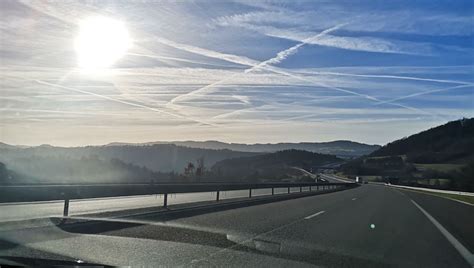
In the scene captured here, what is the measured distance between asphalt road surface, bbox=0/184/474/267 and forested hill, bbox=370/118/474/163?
142815 mm

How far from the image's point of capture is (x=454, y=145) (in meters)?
160

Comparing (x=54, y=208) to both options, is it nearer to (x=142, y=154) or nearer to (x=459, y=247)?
(x=459, y=247)

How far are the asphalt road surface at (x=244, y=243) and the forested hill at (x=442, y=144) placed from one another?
143 metres

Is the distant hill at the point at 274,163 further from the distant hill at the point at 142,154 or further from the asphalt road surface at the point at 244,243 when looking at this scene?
the asphalt road surface at the point at 244,243

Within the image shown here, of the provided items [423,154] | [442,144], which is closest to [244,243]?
[423,154]

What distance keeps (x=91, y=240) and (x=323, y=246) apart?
491 centimetres

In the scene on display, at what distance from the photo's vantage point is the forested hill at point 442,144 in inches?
6014

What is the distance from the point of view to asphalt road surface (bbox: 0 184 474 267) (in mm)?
8820

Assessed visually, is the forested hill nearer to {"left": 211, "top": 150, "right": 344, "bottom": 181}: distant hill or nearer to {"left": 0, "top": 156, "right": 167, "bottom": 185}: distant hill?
{"left": 211, "top": 150, "right": 344, "bottom": 181}: distant hill

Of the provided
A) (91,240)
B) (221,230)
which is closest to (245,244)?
(221,230)

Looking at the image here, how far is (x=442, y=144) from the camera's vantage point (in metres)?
167

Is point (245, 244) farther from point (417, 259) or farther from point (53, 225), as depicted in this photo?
point (53, 225)

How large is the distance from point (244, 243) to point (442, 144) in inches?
6717

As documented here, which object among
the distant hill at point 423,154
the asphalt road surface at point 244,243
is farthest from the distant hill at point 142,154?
the distant hill at point 423,154
